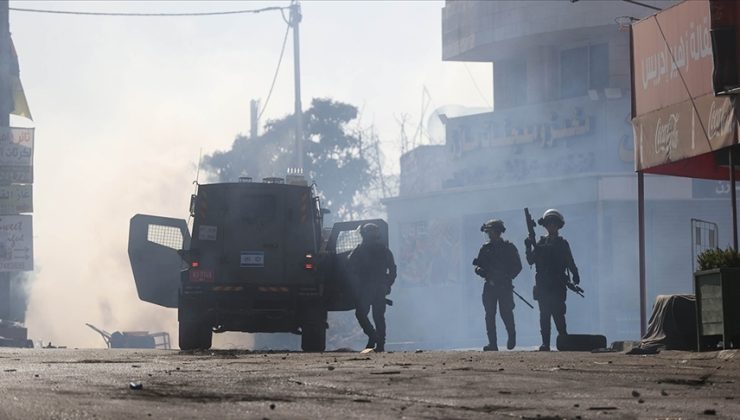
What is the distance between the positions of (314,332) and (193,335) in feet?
5.14

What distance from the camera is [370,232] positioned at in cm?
1853

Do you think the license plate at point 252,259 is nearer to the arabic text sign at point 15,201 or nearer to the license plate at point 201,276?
the license plate at point 201,276

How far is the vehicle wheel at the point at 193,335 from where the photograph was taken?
19.0 meters

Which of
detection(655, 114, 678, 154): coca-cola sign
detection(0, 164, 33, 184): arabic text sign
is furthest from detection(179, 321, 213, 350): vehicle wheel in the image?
detection(0, 164, 33, 184): arabic text sign

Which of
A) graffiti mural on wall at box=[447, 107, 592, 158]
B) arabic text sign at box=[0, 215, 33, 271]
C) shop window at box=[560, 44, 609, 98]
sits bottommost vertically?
arabic text sign at box=[0, 215, 33, 271]

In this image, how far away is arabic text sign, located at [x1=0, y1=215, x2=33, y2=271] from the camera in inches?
1618

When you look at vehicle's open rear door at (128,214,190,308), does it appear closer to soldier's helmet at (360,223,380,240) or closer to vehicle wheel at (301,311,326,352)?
vehicle wheel at (301,311,326,352)

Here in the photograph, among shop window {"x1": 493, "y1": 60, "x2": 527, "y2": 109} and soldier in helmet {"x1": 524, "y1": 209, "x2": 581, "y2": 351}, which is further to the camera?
shop window {"x1": 493, "y1": 60, "x2": 527, "y2": 109}

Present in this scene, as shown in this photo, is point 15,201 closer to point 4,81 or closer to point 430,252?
point 4,81

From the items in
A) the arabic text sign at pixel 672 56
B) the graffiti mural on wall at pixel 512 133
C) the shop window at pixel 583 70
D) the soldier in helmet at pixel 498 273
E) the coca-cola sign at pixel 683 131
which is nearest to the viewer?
the coca-cola sign at pixel 683 131

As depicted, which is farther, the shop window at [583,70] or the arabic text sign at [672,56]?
the shop window at [583,70]

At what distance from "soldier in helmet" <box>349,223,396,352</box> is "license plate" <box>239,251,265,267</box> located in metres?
1.25

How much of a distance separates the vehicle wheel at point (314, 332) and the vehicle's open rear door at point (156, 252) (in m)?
2.00

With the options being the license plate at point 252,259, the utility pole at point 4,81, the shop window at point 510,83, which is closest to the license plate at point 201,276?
the license plate at point 252,259
